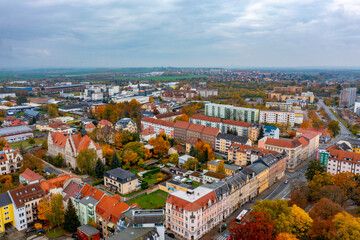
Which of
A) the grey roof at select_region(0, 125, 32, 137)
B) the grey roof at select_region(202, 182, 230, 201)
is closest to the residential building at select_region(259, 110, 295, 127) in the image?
the grey roof at select_region(202, 182, 230, 201)

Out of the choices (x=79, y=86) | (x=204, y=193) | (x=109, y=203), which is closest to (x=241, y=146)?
(x=204, y=193)

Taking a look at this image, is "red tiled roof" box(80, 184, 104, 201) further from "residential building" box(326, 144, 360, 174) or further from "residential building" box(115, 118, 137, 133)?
"residential building" box(326, 144, 360, 174)

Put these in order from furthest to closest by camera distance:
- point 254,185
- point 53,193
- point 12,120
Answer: point 12,120 → point 254,185 → point 53,193

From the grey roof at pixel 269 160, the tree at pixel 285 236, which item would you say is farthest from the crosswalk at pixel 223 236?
the grey roof at pixel 269 160

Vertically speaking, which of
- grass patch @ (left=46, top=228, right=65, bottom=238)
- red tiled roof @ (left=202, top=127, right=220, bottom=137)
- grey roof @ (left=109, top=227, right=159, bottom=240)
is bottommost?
grass patch @ (left=46, top=228, right=65, bottom=238)

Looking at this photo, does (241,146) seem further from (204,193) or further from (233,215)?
(204,193)

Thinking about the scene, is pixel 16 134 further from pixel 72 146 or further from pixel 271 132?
pixel 271 132
